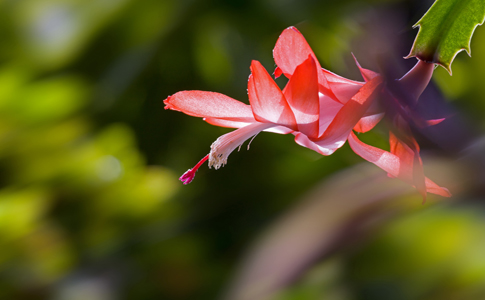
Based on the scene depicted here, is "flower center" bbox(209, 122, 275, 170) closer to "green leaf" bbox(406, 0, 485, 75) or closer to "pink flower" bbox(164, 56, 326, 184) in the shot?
"pink flower" bbox(164, 56, 326, 184)

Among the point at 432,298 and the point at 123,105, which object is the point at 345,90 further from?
the point at 123,105

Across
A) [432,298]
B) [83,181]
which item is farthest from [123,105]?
[432,298]

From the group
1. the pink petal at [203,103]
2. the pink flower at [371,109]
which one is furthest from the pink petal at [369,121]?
the pink petal at [203,103]

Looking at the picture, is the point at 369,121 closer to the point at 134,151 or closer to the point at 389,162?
the point at 389,162

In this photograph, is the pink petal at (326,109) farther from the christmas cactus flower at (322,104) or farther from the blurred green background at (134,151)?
the blurred green background at (134,151)

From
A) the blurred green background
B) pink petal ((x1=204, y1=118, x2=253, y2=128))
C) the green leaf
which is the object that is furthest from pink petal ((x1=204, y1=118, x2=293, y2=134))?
the blurred green background
